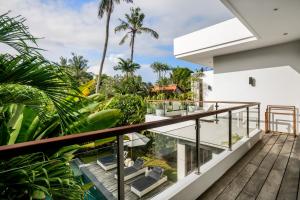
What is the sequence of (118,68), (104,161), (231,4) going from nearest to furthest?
(104,161), (231,4), (118,68)

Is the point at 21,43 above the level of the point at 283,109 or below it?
above

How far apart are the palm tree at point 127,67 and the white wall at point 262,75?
1300cm

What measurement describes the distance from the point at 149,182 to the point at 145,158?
242 mm

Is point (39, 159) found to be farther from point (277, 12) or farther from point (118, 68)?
point (118, 68)

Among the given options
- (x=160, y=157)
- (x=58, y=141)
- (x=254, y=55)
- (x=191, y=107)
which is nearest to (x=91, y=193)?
(x=160, y=157)

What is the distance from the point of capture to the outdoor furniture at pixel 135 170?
1.58 m

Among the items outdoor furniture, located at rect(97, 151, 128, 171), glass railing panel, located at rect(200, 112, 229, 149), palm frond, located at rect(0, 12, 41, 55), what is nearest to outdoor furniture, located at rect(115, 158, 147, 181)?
outdoor furniture, located at rect(97, 151, 128, 171)

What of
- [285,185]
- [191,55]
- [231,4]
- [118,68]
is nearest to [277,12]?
[231,4]

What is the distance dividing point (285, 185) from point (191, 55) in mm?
6021

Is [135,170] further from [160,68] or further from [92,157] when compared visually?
[160,68]

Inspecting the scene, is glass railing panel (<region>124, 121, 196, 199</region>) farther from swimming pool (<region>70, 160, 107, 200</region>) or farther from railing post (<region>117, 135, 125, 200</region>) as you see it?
swimming pool (<region>70, 160, 107, 200</region>)

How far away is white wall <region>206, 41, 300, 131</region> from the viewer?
5879mm

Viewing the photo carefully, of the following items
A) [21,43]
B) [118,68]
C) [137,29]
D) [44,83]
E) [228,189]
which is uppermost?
[137,29]

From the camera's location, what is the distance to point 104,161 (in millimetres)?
1616
